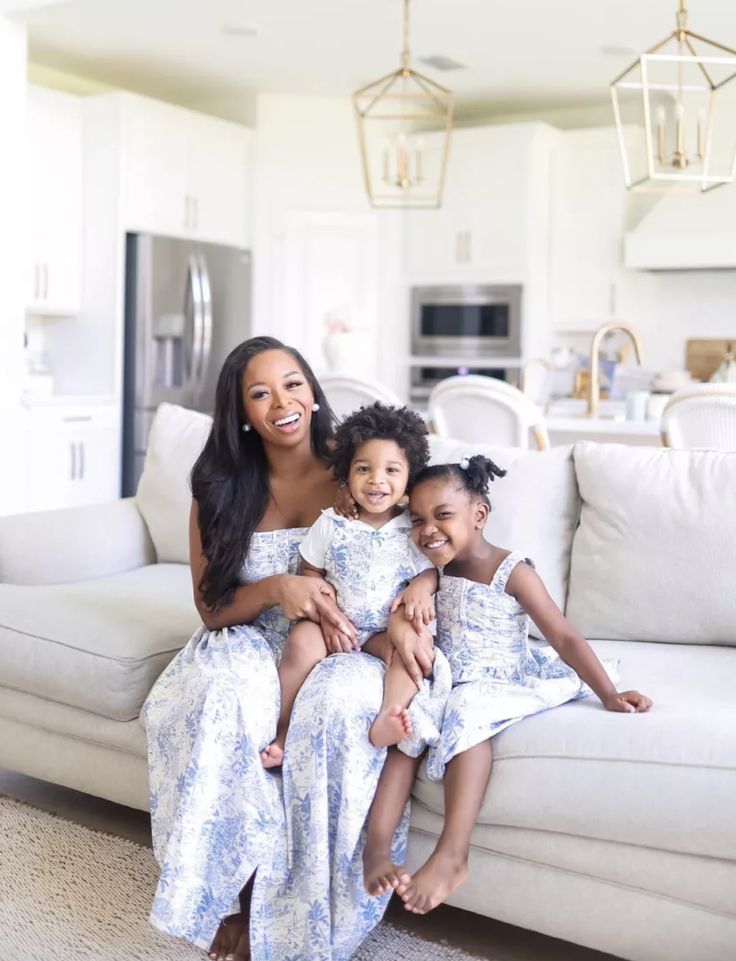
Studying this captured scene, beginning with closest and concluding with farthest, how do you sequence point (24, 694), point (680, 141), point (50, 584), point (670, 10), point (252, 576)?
point (252, 576)
point (24, 694)
point (50, 584)
point (680, 141)
point (670, 10)

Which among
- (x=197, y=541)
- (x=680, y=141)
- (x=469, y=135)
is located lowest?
(x=197, y=541)

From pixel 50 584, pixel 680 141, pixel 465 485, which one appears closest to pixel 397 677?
pixel 465 485

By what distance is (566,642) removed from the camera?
196cm

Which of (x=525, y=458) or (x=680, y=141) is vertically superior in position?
(x=680, y=141)

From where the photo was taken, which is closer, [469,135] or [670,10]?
[670,10]

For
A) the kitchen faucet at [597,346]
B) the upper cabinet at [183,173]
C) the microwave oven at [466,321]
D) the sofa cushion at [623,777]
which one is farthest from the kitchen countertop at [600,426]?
the upper cabinet at [183,173]

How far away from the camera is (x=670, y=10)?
4.78 meters

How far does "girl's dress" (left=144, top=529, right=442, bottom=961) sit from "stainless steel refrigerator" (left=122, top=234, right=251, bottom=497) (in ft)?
13.6

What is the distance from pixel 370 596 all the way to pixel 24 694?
36.6 inches

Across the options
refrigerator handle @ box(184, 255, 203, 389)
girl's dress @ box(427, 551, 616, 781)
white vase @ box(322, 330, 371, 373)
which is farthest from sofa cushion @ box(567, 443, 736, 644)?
refrigerator handle @ box(184, 255, 203, 389)

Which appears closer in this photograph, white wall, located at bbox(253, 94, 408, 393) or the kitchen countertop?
the kitchen countertop

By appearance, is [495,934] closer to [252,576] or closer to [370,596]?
[370,596]

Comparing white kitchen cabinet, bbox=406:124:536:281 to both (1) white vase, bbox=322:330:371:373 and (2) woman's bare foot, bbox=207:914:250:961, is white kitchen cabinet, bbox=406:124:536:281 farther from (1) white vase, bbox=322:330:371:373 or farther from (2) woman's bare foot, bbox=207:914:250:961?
(2) woman's bare foot, bbox=207:914:250:961

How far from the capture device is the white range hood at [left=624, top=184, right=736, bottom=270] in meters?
5.93
